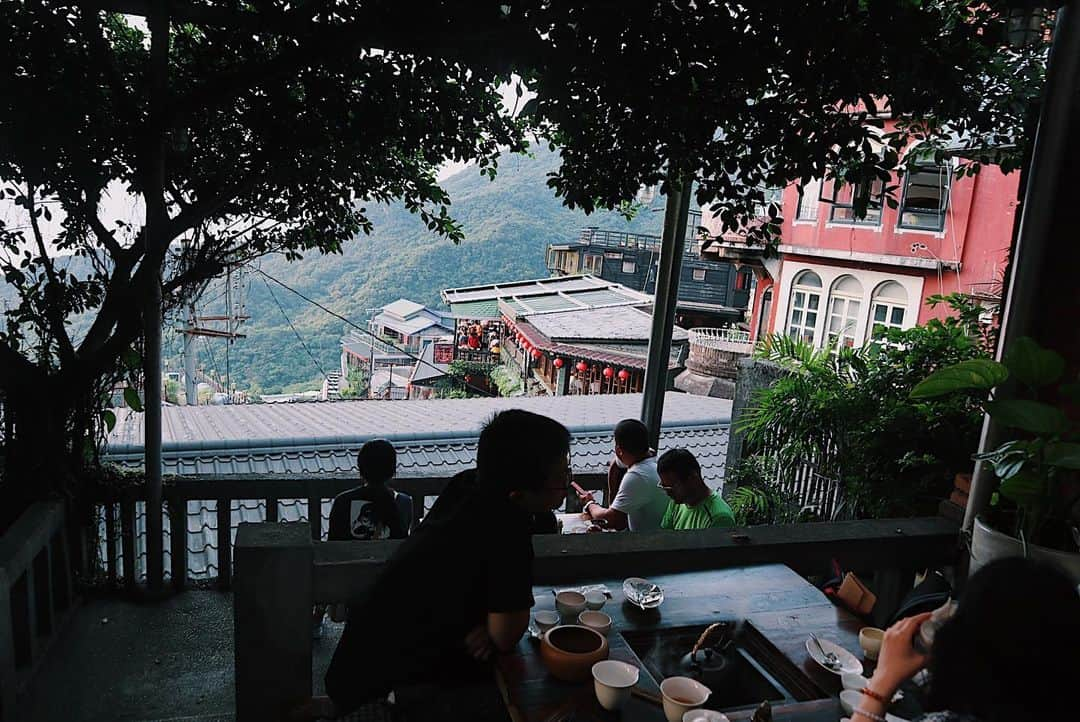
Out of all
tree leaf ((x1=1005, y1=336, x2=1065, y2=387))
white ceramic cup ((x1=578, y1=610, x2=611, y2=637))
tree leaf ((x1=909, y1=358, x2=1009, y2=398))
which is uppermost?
tree leaf ((x1=1005, y1=336, x2=1065, y2=387))

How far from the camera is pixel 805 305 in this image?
17.5m

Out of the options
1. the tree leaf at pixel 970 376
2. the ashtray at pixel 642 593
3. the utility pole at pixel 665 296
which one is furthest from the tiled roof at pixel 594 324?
the ashtray at pixel 642 593

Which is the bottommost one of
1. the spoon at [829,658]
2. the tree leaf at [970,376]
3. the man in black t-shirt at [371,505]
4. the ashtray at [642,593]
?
the man in black t-shirt at [371,505]

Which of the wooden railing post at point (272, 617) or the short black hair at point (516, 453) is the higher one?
the short black hair at point (516, 453)

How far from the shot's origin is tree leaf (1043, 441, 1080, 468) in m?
2.21

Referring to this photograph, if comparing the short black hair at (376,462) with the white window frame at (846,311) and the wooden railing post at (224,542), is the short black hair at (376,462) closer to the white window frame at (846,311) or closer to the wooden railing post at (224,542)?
the wooden railing post at (224,542)

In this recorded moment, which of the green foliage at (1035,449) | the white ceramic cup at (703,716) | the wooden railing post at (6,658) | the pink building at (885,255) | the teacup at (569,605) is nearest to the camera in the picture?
the white ceramic cup at (703,716)

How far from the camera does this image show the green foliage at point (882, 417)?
373 centimetres

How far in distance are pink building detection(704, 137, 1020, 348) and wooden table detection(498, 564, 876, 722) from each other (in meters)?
9.98

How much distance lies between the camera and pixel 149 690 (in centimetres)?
339

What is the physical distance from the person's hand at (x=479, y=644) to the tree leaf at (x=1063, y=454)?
1888 mm

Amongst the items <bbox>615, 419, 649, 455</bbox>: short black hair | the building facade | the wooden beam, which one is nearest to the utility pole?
<bbox>615, 419, 649, 455</bbox>: short black hair

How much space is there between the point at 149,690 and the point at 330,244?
2.83 m

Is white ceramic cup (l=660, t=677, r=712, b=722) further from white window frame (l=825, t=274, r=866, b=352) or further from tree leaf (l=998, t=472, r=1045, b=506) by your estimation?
white window frame (l=825, t=274, r=866, b=352)
